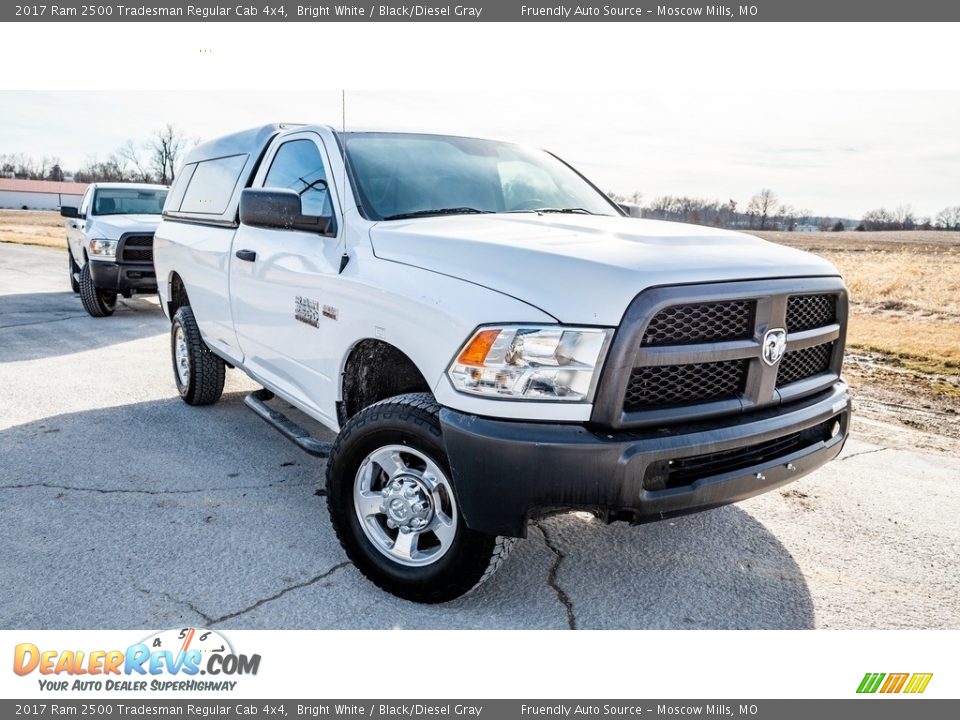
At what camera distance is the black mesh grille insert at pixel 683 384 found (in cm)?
267

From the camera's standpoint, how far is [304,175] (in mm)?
4180

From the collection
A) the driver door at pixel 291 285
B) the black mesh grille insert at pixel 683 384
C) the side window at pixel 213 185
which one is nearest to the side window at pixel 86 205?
the side window at pixel 213 185

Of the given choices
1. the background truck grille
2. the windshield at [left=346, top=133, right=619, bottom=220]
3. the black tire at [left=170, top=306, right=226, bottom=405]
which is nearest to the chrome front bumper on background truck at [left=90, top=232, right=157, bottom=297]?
the background truck grille

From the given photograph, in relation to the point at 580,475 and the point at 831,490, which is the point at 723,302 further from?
the point at 831,490

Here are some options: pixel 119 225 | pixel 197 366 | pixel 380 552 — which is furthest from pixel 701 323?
pixel 119 225

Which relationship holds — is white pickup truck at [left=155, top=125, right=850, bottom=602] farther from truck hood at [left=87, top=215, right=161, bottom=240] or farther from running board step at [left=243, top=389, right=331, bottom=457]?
truck hood at [left=87, top=215, right=161, bottom=240]

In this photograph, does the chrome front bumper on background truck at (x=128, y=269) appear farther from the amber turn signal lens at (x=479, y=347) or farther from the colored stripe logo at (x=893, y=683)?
the colored stripe logo at (x=893, y=683)

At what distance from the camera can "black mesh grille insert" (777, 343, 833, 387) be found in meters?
3.11

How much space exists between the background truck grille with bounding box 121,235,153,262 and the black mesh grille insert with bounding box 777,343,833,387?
979 centimetres

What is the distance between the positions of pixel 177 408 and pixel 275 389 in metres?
1.93

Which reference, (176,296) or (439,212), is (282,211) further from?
(176,296)

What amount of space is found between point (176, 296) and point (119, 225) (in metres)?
5.44

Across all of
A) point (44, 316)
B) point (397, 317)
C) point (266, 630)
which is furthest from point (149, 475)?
point (44, 316)

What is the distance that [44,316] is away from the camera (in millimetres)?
10703
